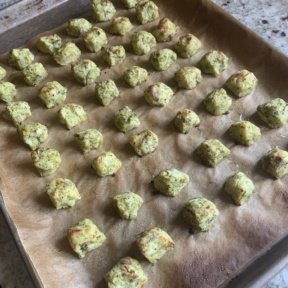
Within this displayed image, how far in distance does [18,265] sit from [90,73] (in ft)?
2.81

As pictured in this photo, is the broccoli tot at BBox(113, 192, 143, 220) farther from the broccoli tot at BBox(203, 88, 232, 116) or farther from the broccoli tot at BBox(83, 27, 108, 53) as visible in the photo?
the broccoli tot at BBox(83, 27, 108, 53)

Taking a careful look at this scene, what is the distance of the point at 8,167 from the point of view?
5.21 ft

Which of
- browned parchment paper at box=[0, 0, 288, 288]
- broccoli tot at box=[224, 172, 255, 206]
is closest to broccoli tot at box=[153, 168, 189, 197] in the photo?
browned parchment paper at box=[0, 0, 288, 288]

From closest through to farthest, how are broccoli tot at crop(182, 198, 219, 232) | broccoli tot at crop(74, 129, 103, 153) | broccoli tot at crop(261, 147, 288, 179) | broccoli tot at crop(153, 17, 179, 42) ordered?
1. broccoli tot at crop(182, 198, 219, 232)
2. broccoli tot at crop(261, 147, 288, 179)
3. broccoli tot at crop(74, 129, 103, 153)
4. broccoli tot at crop(153, 17, 179, 42)

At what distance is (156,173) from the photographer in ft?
5.17

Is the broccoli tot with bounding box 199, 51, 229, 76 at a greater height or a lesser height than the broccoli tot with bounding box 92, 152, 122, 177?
greater

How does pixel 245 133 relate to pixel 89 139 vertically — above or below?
above

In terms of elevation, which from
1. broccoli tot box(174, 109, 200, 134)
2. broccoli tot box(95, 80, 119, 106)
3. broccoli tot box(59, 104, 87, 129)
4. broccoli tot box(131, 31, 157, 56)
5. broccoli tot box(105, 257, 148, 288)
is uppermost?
broccoli tot box(131, 31, 157, 56)

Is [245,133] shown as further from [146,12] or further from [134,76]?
[146,12]

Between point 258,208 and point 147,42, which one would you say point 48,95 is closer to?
point 147,42

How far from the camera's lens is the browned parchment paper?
1.36 meters

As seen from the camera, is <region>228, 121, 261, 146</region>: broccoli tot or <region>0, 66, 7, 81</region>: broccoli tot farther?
<region>0, 66, 7, 81</region>: broccoli tot

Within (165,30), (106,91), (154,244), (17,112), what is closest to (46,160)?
(17,112)

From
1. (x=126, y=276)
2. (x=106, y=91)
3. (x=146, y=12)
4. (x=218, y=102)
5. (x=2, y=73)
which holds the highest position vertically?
(x=146, y=12)
